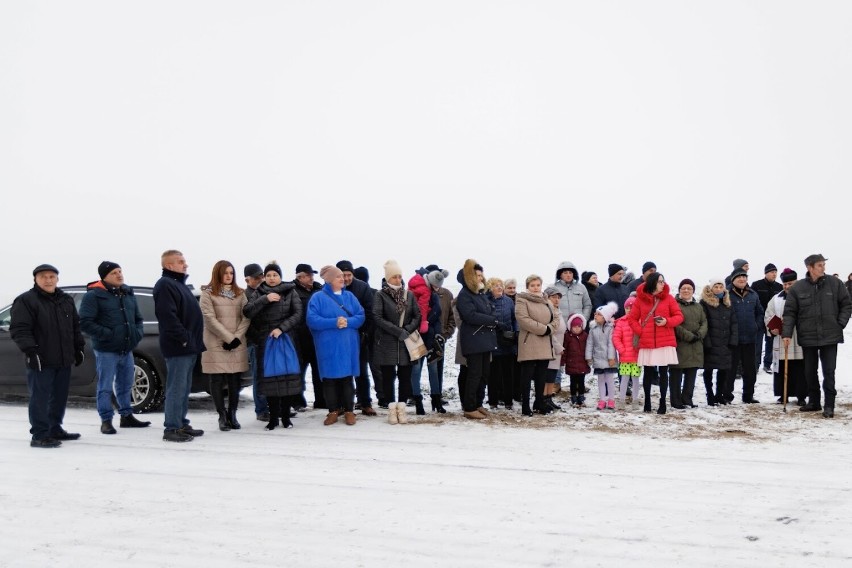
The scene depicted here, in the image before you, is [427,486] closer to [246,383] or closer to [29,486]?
[29,486]

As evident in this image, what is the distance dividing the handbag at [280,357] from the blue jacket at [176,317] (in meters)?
0.74

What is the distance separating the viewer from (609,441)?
7047 millimetres

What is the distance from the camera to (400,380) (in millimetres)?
8508

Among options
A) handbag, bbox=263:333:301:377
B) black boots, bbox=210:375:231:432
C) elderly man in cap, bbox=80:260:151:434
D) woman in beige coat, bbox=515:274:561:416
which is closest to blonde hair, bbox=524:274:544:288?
woman in beige coat, bbox=515:274:561:416

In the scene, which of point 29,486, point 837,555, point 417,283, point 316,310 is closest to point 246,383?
point 316,310

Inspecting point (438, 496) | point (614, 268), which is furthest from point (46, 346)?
point (614, 268)

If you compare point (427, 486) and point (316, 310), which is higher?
point (316, 310)

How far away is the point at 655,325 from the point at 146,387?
648cm

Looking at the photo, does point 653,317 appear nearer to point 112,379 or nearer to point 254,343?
point 254,343

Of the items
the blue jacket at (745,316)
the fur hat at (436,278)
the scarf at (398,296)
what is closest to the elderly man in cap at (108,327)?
the scarf at (398,296)

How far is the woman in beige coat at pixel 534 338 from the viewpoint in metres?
8.64

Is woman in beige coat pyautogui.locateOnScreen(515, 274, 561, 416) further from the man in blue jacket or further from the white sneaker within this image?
the man in blue jacket

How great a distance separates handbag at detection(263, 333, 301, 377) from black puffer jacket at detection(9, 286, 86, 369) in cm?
189

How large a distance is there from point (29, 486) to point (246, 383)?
3629mm
